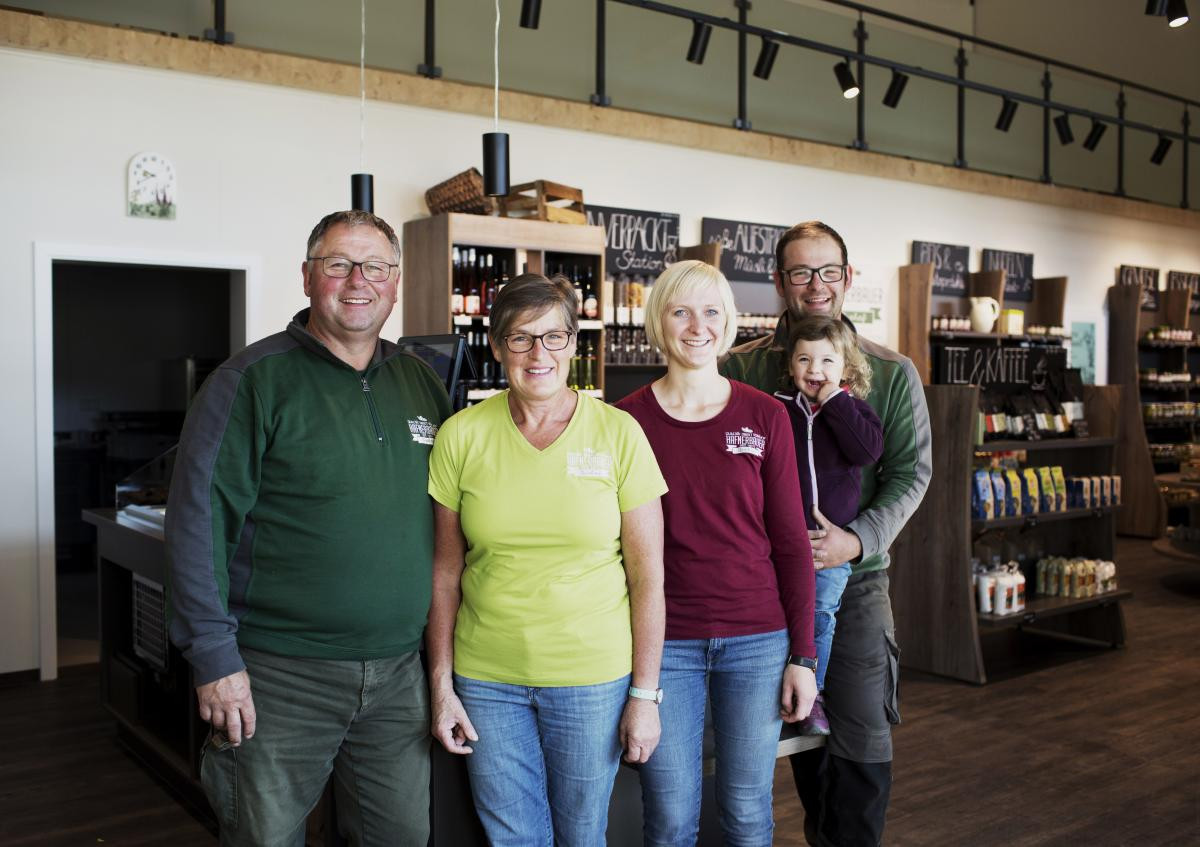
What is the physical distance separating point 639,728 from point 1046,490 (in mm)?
4321

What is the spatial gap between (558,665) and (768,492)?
0.59 meters

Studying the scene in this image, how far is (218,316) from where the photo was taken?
33.2ft

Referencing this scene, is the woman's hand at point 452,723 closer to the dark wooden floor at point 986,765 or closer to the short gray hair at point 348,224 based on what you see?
the short gray hair at point 348,224

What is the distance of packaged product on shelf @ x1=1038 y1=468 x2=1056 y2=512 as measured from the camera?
5676 mm

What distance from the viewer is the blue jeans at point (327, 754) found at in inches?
81.4

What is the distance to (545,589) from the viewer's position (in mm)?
1979

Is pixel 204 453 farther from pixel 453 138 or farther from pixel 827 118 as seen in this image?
pixel 827 118

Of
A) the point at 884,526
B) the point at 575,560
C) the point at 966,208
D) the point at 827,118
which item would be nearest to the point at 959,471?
the point at 884,526

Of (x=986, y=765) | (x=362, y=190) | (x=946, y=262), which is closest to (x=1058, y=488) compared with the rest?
(x=986, y=765)

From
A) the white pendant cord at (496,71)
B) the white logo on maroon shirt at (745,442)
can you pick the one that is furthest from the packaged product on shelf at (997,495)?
the white logo on maroon shirt at (745,442)

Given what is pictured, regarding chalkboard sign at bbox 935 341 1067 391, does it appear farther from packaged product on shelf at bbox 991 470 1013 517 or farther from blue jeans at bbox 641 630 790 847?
blue jeans at bbox 641 630 790 847

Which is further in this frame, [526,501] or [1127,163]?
[1127,163]

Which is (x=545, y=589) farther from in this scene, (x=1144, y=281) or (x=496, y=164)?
(x=1144, y=281)

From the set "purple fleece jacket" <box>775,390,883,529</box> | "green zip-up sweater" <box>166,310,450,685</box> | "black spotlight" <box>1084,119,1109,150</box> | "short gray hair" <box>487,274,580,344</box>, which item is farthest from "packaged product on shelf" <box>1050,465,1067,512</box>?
"black spotlight" <box>1084,119,1109,150</box>
